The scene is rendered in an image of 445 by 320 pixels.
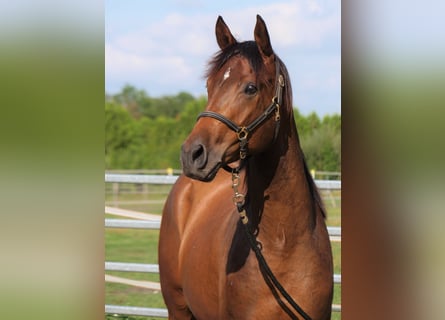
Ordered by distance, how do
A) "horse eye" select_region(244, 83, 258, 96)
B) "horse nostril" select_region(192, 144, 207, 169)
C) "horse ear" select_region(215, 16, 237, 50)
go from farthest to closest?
"horse ear" select_region(215, 16, 237, 50) → "horse eye" select_region(244, 83, 258, 96) → "horse nostril" select_region(192, 144, 207, 169)

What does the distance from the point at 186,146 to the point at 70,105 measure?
961 millimetres

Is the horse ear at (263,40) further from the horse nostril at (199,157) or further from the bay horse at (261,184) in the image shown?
the horse nostril at (199,157)

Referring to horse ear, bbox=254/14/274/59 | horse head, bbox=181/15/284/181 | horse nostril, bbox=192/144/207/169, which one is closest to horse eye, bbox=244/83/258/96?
horse head, bbox=181/15/284/181

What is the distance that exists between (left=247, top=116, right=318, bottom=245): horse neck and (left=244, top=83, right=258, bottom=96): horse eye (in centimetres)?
26

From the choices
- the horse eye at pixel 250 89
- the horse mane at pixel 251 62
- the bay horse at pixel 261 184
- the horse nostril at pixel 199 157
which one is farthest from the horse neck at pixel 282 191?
the horse nostril at pixel 199 157

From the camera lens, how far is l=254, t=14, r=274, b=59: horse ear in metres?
2.31

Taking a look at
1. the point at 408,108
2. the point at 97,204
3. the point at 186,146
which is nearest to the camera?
the point at 408,108

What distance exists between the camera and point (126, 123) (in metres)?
32.5

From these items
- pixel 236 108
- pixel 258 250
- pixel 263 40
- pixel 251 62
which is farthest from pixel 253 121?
pixel 258 250

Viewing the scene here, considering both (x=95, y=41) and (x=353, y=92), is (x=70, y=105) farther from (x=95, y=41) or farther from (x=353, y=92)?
(x=353, y=92)

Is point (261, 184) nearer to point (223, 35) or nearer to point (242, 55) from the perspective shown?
point (242, 55)

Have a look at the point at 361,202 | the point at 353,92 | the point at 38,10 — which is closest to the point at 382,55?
the point at 353,92

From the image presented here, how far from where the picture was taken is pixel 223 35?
8.11 feet

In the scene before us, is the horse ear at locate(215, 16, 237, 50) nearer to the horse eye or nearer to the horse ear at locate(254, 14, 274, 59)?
the horse ear at locate(254, 14, 274, 59)
